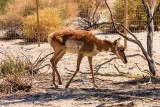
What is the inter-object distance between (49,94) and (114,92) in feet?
4.13

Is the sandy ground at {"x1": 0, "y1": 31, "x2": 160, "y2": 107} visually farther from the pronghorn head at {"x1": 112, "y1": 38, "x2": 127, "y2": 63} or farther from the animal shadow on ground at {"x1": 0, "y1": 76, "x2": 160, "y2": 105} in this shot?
the pronghorn head at {"x1": 112, "y1": 38, "x2": 127, "y2": 63}

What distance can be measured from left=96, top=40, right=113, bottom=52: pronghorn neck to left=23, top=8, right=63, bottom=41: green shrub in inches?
350

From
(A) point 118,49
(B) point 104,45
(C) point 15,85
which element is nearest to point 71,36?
(B) point 104,45

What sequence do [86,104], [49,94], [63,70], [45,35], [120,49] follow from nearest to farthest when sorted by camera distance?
[86,104] → [49,94] → [120,49] → [63,70] → [45,35]

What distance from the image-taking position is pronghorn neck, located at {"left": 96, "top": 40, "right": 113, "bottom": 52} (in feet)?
38.9

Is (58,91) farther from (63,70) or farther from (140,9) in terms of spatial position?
(140,9)

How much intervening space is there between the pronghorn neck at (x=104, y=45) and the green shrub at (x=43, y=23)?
29.1ft

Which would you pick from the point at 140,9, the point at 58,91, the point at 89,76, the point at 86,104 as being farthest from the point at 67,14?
the point at 86,104

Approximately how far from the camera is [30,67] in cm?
1325

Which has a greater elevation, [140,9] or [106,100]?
[140,9]

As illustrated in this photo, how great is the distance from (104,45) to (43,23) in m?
9.33

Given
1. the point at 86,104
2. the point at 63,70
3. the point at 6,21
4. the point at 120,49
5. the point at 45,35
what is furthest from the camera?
the point at 6,21

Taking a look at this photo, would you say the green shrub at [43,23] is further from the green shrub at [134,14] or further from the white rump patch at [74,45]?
the white rump patch at [74,45]

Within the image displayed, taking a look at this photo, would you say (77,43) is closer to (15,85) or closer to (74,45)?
(74,45)
